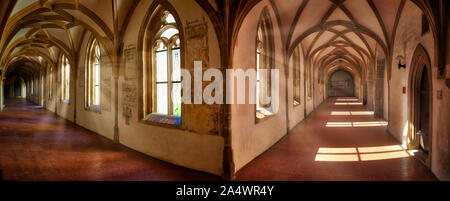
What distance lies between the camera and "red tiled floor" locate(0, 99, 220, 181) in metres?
4.38

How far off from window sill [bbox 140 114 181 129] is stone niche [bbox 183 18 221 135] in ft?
1.26

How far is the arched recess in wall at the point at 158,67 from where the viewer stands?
559 cm

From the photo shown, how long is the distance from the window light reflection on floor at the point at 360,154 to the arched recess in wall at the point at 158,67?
11.9 feet

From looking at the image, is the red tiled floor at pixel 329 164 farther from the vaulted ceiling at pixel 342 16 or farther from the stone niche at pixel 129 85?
the stone niche at pixel 129 85

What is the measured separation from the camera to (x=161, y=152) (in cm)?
535

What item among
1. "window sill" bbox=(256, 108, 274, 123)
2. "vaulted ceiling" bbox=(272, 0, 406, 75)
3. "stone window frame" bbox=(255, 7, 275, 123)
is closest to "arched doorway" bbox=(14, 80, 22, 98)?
"stone window frame" bbox=(255, 7, 275, 123)

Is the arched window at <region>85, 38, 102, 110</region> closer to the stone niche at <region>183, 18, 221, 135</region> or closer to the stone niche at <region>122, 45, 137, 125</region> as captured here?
the stone niche at <region>122, 45, 137, 125</region>

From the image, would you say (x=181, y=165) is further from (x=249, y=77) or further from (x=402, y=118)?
(x=402, y=118)

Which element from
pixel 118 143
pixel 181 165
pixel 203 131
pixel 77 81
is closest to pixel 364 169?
pixel 203 131

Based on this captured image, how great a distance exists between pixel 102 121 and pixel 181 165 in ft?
15.3

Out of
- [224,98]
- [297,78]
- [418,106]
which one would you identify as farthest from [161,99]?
[297,78]

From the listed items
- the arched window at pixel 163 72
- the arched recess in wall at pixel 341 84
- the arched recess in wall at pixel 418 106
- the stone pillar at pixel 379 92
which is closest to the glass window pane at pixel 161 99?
the arched window at pixel 163 72

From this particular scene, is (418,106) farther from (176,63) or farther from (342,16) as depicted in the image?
(176,63)

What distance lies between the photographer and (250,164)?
5.05 meters
